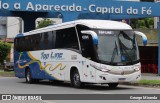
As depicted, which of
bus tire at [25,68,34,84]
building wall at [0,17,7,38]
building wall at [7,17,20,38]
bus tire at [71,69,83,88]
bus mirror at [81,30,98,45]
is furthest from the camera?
building wall at [0,17,7,38]

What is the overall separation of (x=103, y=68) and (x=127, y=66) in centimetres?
114

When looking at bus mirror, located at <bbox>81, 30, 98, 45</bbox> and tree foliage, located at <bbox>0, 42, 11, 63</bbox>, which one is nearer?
bus mirror, located at <bbox>81, 30, 98, 45</bbox>

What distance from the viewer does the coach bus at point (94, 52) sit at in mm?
20812

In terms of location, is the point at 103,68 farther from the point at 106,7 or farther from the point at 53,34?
the point at 106,7

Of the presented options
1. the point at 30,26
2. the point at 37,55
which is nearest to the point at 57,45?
the point at 37,55

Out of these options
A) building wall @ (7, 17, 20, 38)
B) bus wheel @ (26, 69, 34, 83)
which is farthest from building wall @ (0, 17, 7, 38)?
bus wheel @ (26, 69, 34, 83)

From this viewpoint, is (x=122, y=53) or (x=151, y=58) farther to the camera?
(x=151, y=58)

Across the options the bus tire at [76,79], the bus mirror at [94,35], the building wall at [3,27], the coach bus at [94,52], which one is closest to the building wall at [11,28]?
the building wall at [3,27]

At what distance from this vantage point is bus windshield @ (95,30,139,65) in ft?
68.6

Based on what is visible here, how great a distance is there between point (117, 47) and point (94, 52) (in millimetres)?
1098

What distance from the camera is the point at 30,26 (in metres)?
39.4

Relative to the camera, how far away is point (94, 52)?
68.7ft

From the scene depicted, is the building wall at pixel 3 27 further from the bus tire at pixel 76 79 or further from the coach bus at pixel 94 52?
the bus tire at pixel 76 79

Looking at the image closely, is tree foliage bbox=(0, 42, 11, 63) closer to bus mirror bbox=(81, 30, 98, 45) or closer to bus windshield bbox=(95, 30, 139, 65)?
bus windshield bbox=(95, 30, 139, 65)
